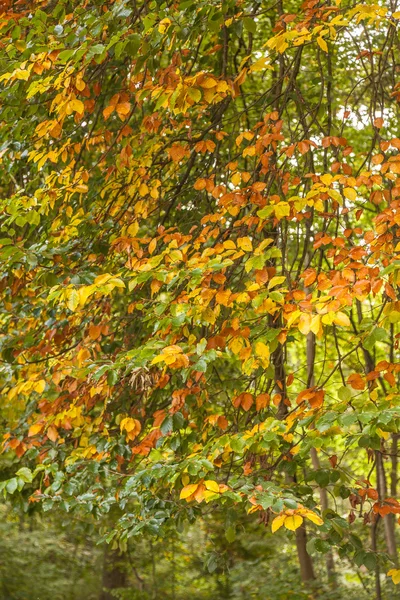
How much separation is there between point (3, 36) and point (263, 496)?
3091 mm

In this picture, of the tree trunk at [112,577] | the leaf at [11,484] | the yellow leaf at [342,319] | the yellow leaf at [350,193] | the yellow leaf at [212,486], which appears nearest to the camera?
the yellow leaf at [342,319]

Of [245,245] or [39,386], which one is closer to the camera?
[245,245]

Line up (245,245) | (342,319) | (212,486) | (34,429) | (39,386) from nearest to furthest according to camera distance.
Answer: (342,319) < (212,486) < (245,245) < (39,386) < (34,429)

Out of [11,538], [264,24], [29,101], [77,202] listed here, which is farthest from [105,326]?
[11,538]

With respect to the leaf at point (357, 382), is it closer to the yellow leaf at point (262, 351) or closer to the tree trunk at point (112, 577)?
the yellow leaf at point (262, 351)

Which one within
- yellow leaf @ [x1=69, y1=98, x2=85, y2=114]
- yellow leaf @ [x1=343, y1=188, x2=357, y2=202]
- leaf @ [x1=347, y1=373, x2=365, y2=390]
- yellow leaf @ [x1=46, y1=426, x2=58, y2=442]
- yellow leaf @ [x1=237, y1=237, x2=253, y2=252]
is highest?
yellow leaf @ [x1=69, y1=98, x2=85, y2=114]

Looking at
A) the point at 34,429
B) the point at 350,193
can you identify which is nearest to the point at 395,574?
the point at 350,193

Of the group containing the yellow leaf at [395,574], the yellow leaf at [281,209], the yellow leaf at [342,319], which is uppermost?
the yellow leaf at [281,209]

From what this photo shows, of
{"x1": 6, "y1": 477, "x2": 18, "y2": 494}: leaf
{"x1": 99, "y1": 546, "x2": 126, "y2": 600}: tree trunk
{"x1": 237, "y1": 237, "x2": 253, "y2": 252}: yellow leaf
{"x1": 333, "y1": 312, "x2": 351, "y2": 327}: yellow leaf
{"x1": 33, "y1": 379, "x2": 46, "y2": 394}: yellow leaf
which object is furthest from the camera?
{"x1": 99, "y1": 546, "x2": 126, "y2": 600}: tree trunk

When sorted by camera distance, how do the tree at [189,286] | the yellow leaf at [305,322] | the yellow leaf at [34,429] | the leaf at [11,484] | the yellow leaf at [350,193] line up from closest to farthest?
the yellow leaf at [305,322]
the tree at [189,286]
the yellow leaf at [350,193]
the leaf at [11,484]
the yellow leaf at [34,429]

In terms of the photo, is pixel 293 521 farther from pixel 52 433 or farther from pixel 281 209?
pixel 52 433

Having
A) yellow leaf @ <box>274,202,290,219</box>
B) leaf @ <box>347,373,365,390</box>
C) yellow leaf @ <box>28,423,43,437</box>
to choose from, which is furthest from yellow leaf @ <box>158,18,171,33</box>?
yellow leaf @ <box>28,423,43,437</box>

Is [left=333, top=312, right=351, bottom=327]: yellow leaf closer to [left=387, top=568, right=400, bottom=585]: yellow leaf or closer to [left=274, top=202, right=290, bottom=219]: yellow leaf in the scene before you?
[left=274, top=202, right=290, bottom=219]: yellow leaf

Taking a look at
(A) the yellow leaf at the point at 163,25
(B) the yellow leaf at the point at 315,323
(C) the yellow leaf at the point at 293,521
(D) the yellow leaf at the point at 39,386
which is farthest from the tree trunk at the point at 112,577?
(B) the yellow leaf at the point at 315,323
